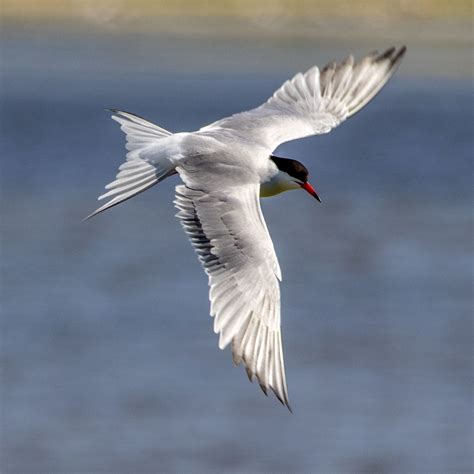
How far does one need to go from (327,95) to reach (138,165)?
1587 mm

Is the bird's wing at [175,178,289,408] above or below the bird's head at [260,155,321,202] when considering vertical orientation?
below

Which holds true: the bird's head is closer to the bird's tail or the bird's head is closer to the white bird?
the white bird

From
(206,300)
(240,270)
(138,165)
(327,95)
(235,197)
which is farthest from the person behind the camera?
(206,300)

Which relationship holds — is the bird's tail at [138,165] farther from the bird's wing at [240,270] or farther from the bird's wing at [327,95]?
the bird's wing at [327,95]

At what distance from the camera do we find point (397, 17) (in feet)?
131

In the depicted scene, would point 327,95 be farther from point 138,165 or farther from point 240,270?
point 240,270

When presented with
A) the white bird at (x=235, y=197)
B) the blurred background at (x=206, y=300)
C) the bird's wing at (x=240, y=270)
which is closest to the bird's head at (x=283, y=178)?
the white bird at (x=235, y=197)

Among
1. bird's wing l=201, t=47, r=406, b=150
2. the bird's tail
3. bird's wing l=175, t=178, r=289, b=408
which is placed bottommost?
bird's wing l=175, t=178, r=289, b=408

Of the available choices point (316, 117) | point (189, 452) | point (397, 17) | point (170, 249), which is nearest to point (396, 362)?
point (189, 452)

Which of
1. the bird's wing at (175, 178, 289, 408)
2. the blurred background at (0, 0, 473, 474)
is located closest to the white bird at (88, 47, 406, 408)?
the bird's wing at (175, 178, 289, 408)

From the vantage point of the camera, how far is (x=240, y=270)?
6617 mm

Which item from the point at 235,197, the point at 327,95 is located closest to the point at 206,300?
the point at 327,95

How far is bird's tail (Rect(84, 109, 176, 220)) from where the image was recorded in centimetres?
680

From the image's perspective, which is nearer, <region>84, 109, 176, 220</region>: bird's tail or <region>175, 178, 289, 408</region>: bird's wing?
<region>175, 178, 289, 408</region>: bird's wing
